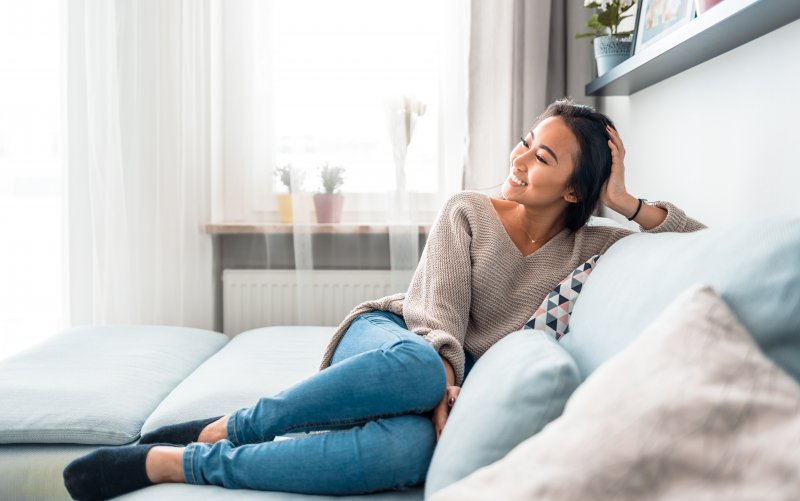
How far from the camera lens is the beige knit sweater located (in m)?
1.63

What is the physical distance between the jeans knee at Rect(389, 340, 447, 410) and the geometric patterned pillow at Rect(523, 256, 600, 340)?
0.35 metres

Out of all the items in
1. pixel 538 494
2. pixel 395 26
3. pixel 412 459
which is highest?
pixel 395 26

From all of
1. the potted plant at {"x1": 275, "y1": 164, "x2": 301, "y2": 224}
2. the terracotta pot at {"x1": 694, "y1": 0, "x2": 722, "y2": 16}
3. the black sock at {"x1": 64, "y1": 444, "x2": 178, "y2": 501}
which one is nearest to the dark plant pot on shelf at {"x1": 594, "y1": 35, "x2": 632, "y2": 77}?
the terracotta pot at {"x1": 694, "y1": 0, "x2": 722, "y2": 16}

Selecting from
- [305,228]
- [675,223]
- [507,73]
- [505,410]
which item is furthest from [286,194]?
[505,410]

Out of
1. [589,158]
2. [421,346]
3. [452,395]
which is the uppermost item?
[589,158]

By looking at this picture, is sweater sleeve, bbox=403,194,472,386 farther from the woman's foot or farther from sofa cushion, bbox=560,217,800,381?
the woman's foot

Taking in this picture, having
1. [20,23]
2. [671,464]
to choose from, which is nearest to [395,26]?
[20,23]

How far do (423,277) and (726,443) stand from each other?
104 cm

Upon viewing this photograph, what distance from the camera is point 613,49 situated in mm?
2262

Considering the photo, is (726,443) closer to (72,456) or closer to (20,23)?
(72,456)

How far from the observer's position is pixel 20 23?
281 cm

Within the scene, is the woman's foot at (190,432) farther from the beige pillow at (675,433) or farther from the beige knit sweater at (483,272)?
the beige pillow at (675,433)

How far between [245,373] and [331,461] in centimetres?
74

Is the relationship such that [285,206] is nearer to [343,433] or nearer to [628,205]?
[628,205]
